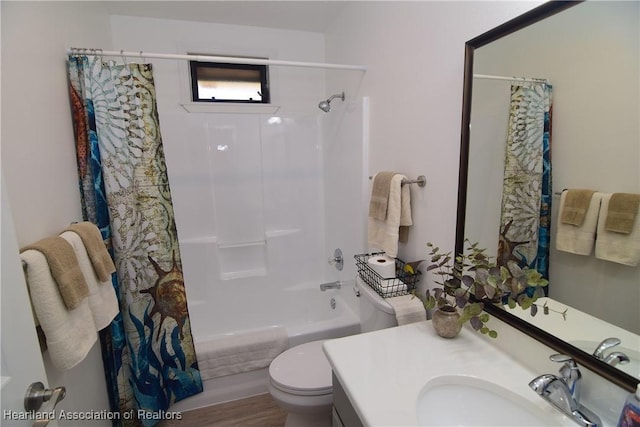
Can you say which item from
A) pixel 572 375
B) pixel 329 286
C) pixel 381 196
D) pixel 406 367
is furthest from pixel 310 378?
pixel 572 375

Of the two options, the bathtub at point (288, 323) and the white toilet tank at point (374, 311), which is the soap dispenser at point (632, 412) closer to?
the white toilet tank at point (374, 311)

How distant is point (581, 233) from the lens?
789 millimetres

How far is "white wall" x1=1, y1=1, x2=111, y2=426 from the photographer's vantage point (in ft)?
3.27

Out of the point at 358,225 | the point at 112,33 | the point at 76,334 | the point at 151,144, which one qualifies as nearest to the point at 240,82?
the point at 112,33

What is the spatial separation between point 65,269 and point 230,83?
2190 mm

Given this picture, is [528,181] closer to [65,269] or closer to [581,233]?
[581,233]

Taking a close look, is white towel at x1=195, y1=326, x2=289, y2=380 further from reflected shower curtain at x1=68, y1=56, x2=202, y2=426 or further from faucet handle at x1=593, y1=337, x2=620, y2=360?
faucet handle at x1=593, y1=337, x2=620, y2=360

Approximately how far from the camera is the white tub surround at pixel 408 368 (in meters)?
0.77

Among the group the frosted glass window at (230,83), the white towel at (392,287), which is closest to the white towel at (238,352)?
the white towel at (392,287)

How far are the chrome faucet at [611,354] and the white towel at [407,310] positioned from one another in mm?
647

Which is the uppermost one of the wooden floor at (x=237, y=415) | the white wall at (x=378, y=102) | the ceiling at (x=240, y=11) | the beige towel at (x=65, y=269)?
the ceiling at (x=240, y=11)

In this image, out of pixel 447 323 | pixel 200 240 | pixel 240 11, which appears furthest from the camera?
pixel 200 240

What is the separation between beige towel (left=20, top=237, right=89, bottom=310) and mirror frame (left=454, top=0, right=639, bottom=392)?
4.50 feet

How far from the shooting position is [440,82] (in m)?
1.28
